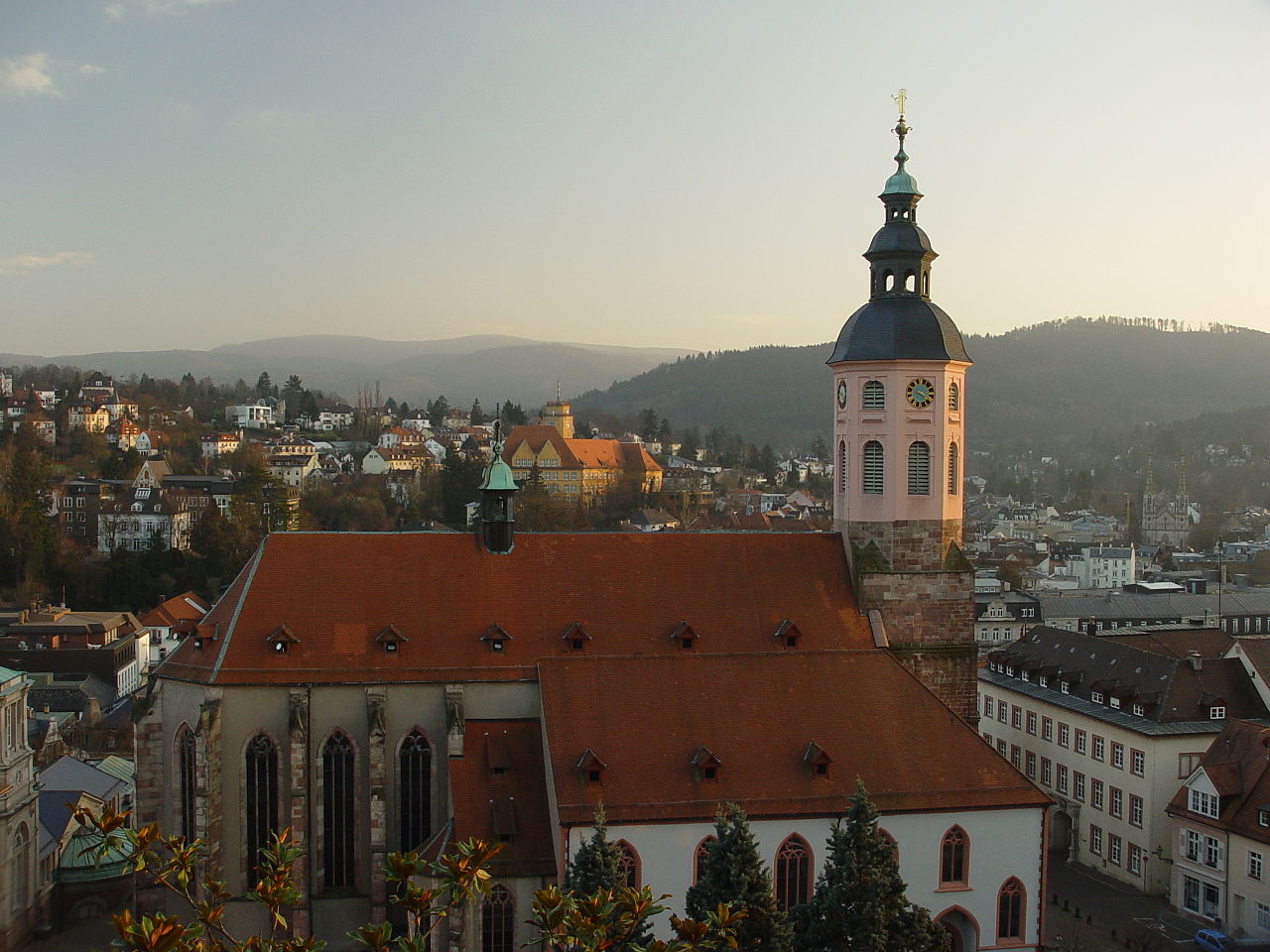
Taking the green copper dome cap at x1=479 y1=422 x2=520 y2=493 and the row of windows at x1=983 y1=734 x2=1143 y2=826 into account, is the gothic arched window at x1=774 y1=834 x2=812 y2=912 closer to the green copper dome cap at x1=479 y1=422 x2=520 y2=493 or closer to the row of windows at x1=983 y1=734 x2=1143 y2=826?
the green copper dome cap at x1=479 y1=422 x2=520 y2=493

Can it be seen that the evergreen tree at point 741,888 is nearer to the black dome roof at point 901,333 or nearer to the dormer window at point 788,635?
the dormer window at point 788,635

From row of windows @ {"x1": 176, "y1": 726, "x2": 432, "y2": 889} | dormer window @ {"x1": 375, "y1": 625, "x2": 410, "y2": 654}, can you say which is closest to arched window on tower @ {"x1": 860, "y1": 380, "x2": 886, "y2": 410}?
dormer window @ {"x1": 375, "y1": 625, "x2": 410, "y2": 654}

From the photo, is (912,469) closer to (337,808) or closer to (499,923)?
(499,923)

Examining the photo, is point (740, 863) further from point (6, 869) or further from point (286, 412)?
point (286, 412)

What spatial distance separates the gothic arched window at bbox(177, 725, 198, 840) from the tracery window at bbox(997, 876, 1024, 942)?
19.4 meters

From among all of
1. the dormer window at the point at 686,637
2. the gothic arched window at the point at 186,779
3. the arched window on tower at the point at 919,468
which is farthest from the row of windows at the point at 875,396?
the gothic arched window at the point at 186,779

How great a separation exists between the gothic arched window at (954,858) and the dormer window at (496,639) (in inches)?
447

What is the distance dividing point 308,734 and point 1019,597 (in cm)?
5979

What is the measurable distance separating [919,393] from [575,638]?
36.6 feet

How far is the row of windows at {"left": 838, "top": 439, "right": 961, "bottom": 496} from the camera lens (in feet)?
103

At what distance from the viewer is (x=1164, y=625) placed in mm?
72125

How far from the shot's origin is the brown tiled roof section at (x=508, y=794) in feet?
84.4

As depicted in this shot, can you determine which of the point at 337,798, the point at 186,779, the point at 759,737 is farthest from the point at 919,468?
the point at 186,779

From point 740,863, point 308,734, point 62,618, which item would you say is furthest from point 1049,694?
point 62,618
